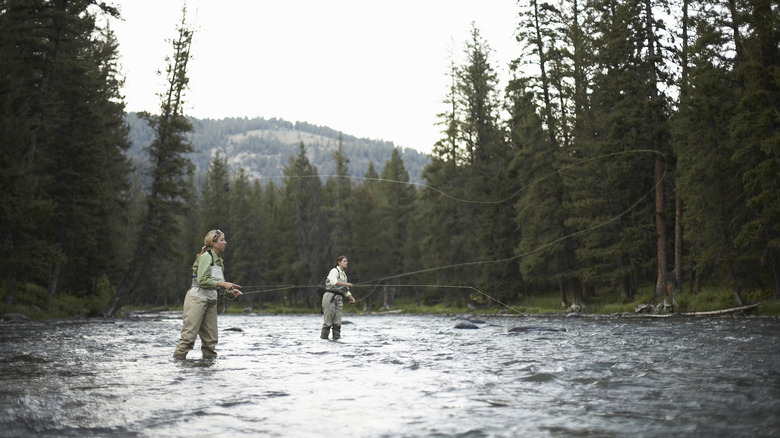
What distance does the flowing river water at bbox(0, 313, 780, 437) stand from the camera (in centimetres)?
543

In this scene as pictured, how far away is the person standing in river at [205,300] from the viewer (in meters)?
11.6

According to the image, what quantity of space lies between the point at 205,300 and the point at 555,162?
29093mm

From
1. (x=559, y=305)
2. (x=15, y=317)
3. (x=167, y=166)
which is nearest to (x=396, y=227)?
(x=559, y=305)

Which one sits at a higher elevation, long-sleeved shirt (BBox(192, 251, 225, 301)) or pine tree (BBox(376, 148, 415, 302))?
pine tree (BBox(376, 148, 415, 302))

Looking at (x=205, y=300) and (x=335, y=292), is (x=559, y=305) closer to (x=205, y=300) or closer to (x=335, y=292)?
(x=335, y=292)

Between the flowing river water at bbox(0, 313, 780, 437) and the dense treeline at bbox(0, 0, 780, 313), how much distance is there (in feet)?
36.6

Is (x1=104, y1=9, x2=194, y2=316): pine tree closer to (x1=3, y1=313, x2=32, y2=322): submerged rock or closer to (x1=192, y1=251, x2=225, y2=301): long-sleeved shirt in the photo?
(x1=3, y1=313, x2=32, y2=322): submerged rock

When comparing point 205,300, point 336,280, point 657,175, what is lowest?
point 205,300

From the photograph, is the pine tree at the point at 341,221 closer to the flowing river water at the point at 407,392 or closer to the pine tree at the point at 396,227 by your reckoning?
the pine tree at the point at 396,227

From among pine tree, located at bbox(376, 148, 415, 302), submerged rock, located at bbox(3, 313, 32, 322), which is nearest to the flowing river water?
submerged rock, located at bbox(3, 313, 32, 322)

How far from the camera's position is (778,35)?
24.8 m

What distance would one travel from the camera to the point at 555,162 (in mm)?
37656

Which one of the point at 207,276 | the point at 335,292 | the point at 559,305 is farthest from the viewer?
the point at 559,305

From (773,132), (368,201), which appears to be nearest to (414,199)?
(368,201)
